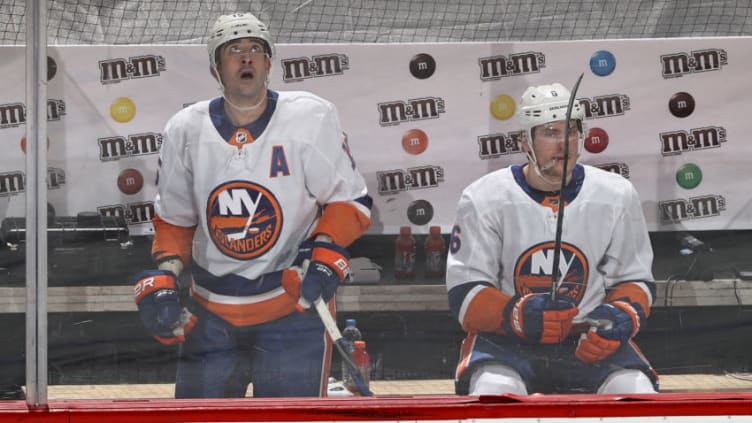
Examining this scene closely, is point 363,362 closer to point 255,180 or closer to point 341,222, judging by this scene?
point 341,222

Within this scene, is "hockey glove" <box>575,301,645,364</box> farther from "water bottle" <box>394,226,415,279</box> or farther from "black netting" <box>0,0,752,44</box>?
"black netting" <box>0,0,752,44</box>

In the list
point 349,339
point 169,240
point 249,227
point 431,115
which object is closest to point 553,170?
point 431,115

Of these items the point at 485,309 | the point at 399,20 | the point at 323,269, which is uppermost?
the point at 399,20

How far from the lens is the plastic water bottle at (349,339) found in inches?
101

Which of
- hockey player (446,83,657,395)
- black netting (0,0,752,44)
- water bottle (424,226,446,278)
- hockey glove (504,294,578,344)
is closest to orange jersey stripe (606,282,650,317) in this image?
hockey player (446,83,657,395)

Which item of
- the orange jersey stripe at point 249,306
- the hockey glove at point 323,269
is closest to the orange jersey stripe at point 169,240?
the orange jersey stripe at point 249,306

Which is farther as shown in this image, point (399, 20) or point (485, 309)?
point (485, 309)

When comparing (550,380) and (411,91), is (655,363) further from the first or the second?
(411,91)

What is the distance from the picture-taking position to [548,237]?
2.55m

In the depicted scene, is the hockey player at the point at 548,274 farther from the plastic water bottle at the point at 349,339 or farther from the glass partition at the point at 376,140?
the plastic water bottle at the point at 349,339

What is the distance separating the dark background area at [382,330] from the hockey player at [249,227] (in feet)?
0.22

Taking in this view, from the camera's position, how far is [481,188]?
2.55 meters

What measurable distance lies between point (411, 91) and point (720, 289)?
100cm

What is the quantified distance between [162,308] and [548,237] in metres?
1.04
